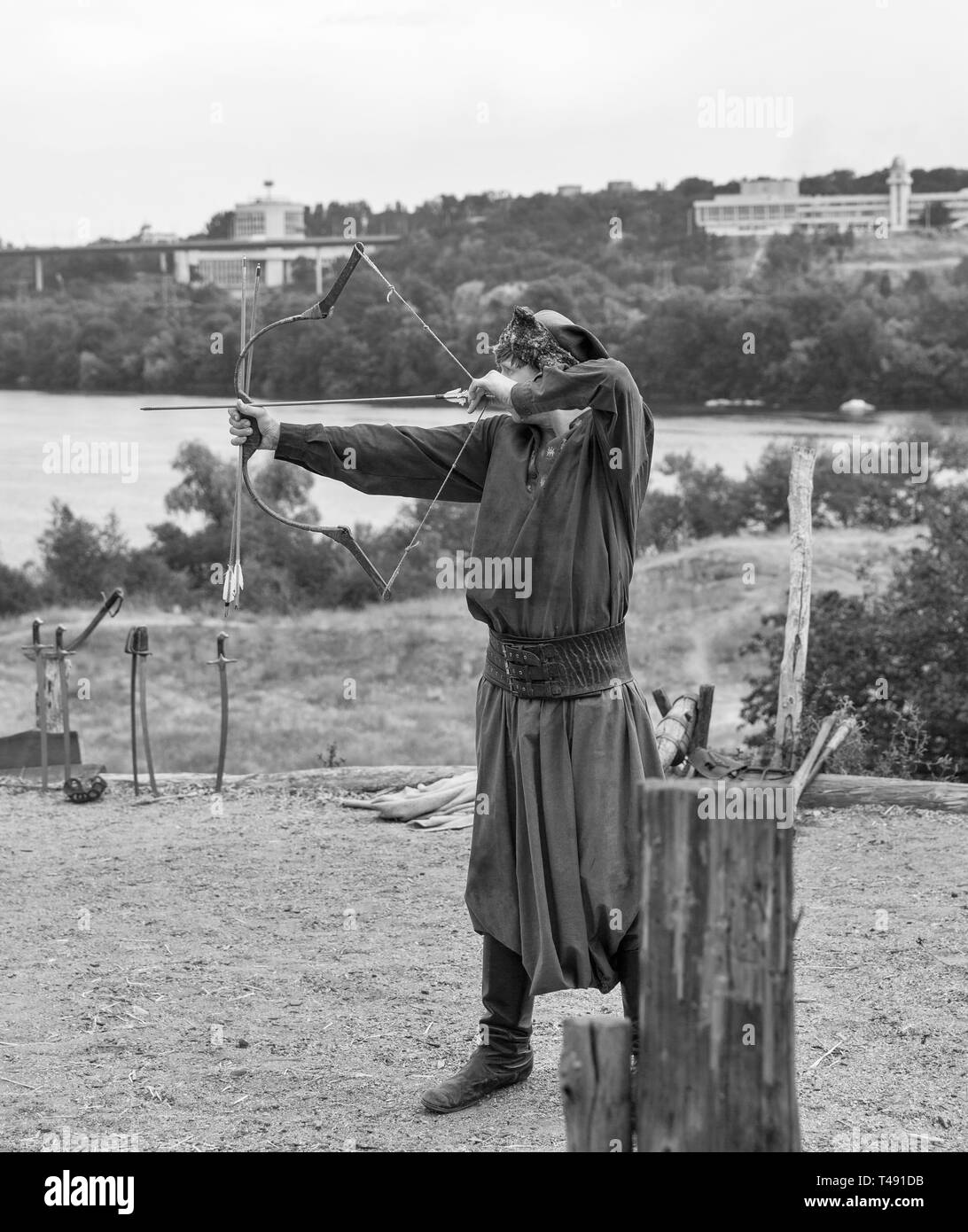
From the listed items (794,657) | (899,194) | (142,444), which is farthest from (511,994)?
(899,194)

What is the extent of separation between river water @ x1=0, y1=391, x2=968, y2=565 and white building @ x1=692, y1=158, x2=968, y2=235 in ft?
9.01

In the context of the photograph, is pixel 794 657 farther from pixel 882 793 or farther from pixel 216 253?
pixel 216 253

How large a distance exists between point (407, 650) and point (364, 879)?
9413mm

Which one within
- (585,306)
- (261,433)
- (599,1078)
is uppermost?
(585,306)

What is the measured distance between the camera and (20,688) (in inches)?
545

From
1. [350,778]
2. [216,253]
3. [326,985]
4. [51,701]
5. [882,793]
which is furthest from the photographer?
[216,253]

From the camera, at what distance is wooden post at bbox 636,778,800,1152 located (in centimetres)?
199

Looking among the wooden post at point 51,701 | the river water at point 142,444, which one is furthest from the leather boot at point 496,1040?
the river water at point 142,444

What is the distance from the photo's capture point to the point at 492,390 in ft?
9.57

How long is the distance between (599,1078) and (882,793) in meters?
4.26

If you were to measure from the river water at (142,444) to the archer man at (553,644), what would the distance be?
34.4 ft

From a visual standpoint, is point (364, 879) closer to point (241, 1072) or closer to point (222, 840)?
point (222, 840)

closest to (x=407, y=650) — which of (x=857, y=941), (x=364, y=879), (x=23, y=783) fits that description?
(x=23, y=783)

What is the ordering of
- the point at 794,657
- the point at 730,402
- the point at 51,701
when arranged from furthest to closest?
the point at 730,402 → the point at 51,701 → the point at 794,657
